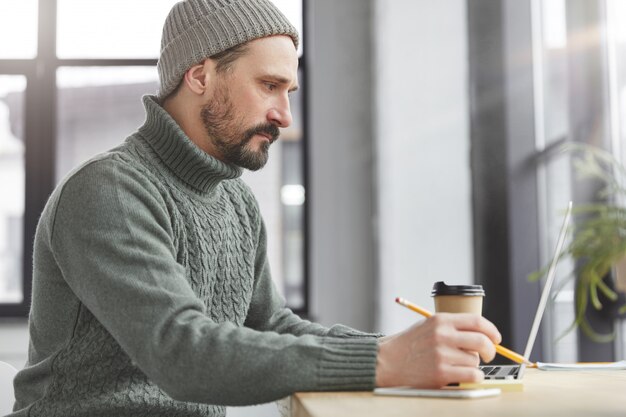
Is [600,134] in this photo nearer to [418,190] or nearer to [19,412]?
[418,190]

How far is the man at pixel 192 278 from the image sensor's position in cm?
99

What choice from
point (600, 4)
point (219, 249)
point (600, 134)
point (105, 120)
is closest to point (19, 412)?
point (219, 249)

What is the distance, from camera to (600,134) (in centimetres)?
257

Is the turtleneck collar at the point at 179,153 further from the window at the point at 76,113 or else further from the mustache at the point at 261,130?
A: the window at the point at 76,113

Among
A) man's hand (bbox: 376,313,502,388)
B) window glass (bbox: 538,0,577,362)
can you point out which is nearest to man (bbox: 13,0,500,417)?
man's hand (bbox: 376,313,502,388)

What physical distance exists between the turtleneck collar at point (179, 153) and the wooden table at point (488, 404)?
558 mm

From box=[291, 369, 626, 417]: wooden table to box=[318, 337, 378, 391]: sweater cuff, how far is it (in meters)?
0.01

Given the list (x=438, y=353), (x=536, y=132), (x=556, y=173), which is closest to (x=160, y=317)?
(x=438, y=353)

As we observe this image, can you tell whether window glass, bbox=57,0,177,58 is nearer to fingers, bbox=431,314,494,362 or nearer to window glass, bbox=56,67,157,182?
window glass, bbox=56,67,157,182

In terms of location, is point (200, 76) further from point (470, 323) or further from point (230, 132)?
point (470, 323)

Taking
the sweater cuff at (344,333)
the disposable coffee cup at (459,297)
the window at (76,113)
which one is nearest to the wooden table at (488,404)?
the disposable coffee cup at (459,297)

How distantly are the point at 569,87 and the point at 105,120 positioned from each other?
2.19 meters

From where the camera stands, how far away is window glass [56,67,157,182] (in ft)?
12.6

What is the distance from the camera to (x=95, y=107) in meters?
3.88
